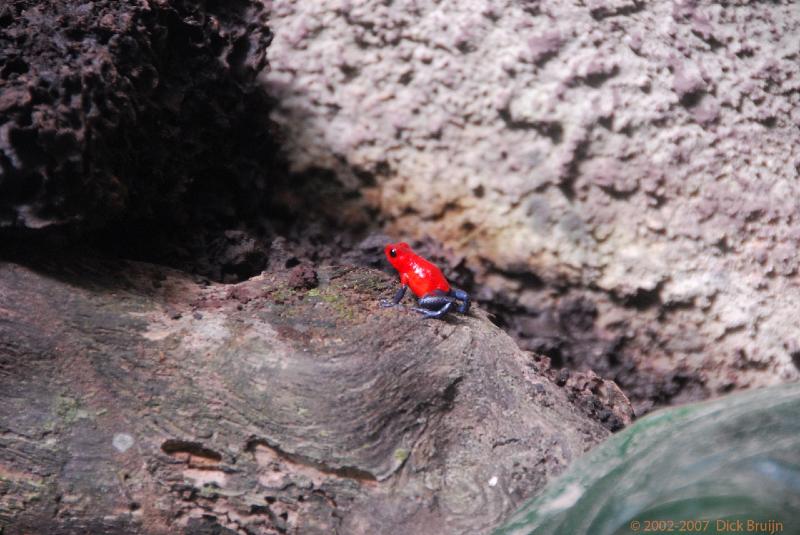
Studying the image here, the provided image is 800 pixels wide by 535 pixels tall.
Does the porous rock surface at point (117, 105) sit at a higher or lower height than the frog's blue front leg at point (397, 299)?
higher

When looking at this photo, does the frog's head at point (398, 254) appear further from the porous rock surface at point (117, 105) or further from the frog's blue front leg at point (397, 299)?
the porous rock surface at point (117, 105)

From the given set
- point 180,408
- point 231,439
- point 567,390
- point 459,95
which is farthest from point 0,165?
point 567,390

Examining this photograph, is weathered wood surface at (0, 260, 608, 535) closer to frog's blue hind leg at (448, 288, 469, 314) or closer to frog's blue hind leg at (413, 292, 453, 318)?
frog's blue hind leg at (413, 292, 453, 318)

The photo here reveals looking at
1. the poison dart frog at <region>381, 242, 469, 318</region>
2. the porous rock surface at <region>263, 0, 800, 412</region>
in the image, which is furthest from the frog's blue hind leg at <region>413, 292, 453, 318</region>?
the porous rock surface at <region>263, 0, 800, 412</region>

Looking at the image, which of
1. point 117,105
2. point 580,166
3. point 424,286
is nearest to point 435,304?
point 424,286

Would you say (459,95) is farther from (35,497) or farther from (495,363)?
(35,497)

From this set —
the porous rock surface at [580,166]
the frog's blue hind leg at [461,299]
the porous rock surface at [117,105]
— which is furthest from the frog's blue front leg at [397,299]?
the porous rock surface at [117,105]
